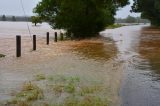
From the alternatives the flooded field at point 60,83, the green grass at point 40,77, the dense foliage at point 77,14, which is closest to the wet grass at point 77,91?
the flooded field at point 60,83

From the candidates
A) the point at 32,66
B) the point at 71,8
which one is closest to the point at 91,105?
the point at 32,66

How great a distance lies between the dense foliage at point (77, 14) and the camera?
3797 centimetres

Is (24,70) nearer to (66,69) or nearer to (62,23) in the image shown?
(66,69)

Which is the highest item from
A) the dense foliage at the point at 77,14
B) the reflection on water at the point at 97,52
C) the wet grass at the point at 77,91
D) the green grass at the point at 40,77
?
the dense foliage at the point at 77,14

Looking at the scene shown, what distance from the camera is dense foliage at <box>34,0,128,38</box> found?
125 ft

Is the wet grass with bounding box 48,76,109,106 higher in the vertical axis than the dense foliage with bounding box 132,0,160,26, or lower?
lower

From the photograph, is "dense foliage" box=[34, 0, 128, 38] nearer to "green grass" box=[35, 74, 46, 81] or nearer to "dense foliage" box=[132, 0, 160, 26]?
"green grass" box=[35, 74, 46, 81]

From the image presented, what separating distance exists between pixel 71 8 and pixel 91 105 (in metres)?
28.9

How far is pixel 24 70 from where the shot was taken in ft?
51.1

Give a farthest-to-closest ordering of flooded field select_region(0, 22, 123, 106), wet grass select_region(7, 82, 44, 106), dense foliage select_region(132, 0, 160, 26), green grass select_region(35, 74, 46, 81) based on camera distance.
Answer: dense foliage select_region(132, 0, 160, 26), green grass select_region(35, 74, 46, 81), flooded field select_region(0, 22, 123, 106), wet grass select_region(7, 82, 44, 106)

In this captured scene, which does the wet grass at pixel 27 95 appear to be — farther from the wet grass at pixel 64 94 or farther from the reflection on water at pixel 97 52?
the reflection on water at pixel 97 52

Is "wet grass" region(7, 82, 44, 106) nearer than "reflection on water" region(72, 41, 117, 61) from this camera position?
Yes

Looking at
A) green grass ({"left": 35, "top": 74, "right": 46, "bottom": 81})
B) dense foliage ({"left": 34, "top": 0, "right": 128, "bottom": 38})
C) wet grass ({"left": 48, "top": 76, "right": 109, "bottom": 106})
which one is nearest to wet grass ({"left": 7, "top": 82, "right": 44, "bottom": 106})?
wet grass ({"left": 48, "top": 76, "right": 109, "bottom": 106})

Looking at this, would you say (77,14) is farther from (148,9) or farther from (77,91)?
(148,9)
